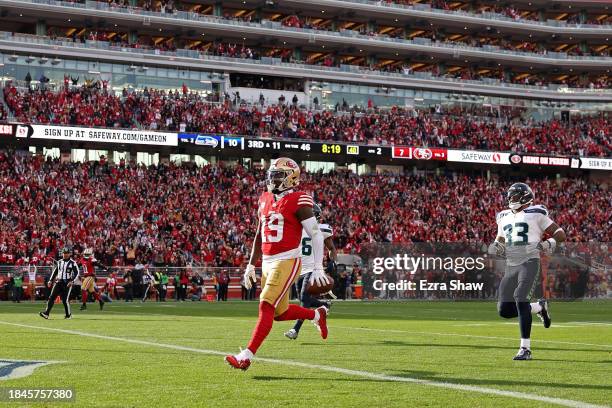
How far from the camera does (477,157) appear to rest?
2301 inches

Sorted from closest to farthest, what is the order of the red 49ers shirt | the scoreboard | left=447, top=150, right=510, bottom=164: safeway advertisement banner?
the red 49ers shirt, the scoreboard, left=447, top=150, right=510, bottom=164: safeway advertisement banner

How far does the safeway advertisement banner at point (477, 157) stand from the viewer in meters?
57.9

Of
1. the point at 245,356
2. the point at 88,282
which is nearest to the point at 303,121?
the point at 88,282

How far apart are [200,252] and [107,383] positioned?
3330 cm

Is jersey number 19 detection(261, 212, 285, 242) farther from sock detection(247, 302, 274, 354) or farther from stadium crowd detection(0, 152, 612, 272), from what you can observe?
stadium crowd detection(0, 152, 612, 272)

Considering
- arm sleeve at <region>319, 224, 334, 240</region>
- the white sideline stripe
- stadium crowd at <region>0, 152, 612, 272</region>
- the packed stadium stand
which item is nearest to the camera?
the white sideline stripe

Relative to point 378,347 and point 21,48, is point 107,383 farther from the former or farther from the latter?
point 21,48

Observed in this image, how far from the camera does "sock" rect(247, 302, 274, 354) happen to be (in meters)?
8.99

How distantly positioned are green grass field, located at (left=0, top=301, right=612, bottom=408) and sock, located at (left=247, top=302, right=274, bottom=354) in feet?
0.92

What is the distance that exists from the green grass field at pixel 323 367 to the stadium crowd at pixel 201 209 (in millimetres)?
23242

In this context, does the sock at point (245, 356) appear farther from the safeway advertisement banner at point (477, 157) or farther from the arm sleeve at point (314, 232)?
the safeway advertisement banner at point (477, 157)

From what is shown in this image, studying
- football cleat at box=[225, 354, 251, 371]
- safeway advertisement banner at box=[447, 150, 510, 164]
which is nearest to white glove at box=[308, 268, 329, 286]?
football cleat at box=[225, 354, 251, 371]

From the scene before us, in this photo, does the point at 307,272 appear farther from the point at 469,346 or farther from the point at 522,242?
the point at 522,242

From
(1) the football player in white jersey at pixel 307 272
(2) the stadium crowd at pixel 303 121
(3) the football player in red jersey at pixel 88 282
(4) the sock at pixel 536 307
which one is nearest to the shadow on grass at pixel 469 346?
(4) the sock at pixel 536 307
